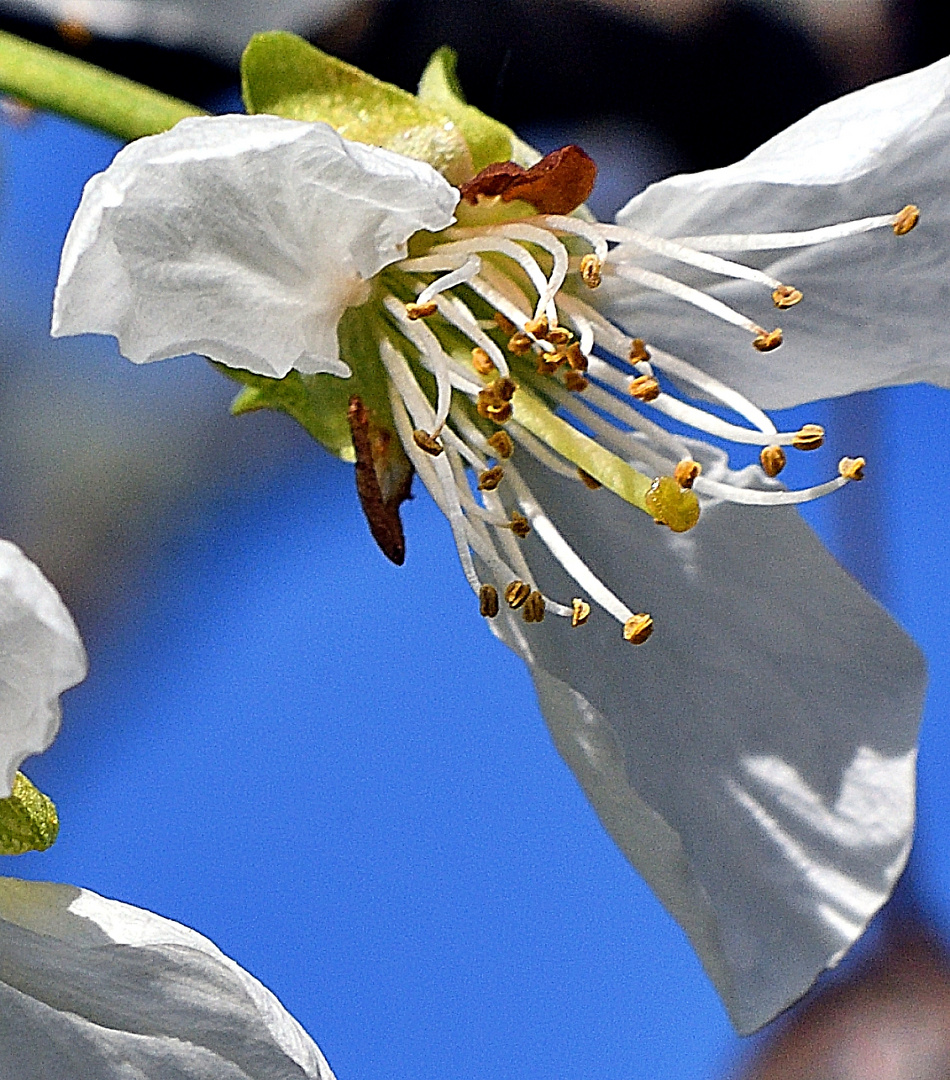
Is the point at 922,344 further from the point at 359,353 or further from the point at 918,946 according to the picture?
the point at 918,946

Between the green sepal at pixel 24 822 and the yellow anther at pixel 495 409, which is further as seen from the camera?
the yellow anther at pixel 495 409

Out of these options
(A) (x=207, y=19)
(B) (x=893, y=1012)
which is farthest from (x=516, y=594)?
(B) (x=893, y=1012)

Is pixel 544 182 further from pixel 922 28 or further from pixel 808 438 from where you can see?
pixel 922 28

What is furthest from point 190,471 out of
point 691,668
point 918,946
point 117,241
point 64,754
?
point 117,241

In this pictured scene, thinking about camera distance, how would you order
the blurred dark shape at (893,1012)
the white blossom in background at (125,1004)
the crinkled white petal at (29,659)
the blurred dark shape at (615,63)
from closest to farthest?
the crinkled white petal at (29,659)
the white blossom in background at (125,1004)
the blurred dark shape at (615,63)
the blurred dark shape at (893,1012)

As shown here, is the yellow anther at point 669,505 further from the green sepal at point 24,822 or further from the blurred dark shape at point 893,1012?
the blurred dark shape at point 893,1012

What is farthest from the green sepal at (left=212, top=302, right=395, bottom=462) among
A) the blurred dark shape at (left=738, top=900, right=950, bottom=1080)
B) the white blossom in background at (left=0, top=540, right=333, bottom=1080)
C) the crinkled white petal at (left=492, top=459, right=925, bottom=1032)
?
the blurred dark shape at (left=738, top=900, right=950, bottom=1080)

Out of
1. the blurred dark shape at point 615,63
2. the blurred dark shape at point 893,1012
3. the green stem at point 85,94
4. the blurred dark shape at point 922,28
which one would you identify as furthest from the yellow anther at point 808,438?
the blurred dark shape at point 893,1012
